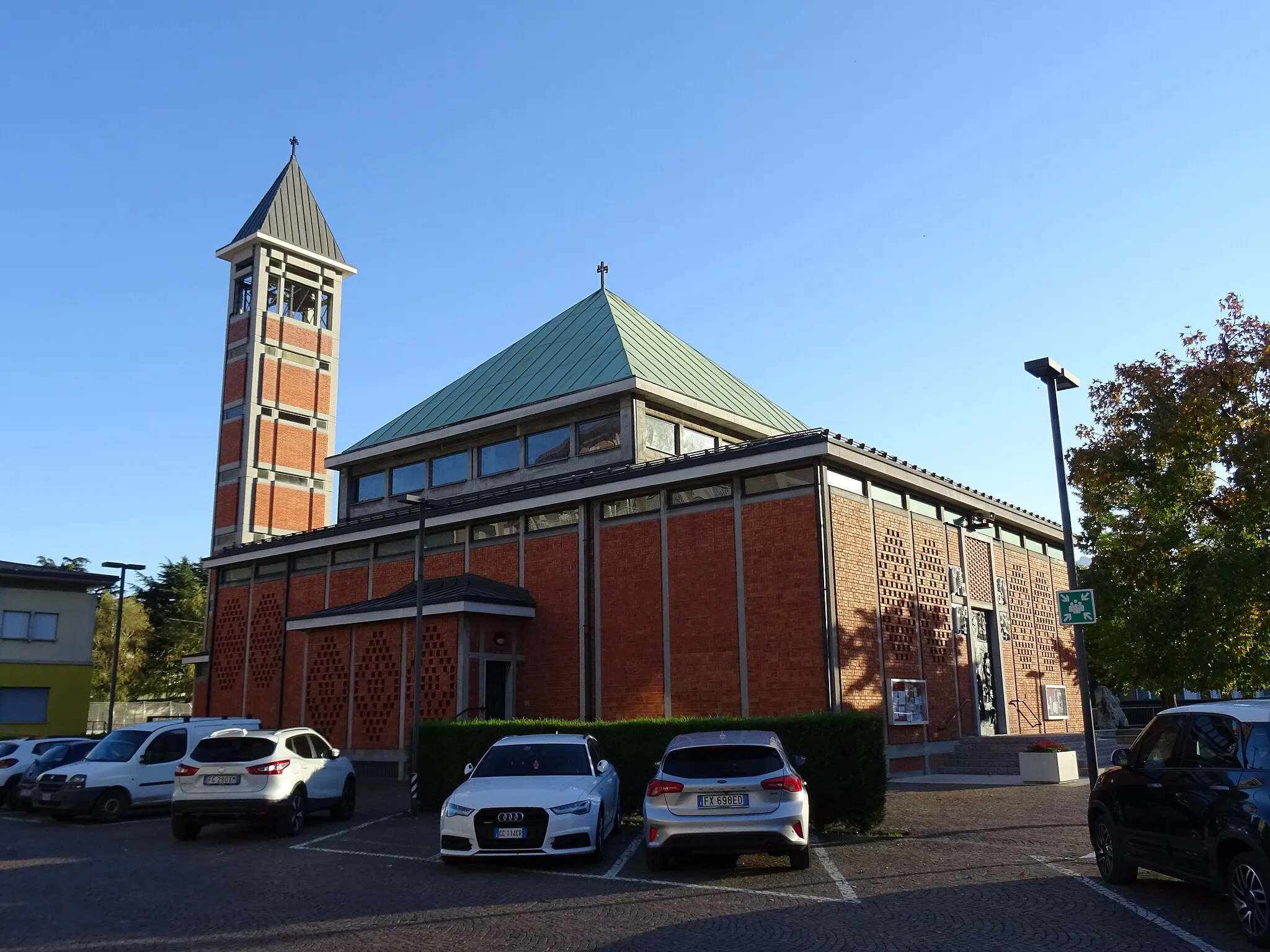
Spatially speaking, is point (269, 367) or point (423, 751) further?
point (269, 367)

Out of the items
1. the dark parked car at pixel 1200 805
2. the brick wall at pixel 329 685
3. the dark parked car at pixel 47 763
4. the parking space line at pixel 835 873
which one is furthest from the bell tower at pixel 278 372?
the dark parked car at pixel 1200 805

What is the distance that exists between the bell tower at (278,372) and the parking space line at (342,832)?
31704mm

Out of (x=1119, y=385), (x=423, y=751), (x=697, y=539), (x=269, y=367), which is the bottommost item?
(x=423, y=751)

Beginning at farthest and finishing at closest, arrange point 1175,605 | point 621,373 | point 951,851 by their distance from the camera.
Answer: point 621,373 → point 1175,605 → point 951,851

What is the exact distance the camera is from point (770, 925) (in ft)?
28.4

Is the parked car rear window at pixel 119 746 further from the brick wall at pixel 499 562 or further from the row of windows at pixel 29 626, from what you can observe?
the row of windows at pixel 29 626

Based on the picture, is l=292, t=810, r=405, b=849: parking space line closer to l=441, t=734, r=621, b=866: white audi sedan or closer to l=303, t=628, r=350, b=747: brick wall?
l=441, t=734, r=621, b=866: white audi sedan

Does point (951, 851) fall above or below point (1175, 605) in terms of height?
below

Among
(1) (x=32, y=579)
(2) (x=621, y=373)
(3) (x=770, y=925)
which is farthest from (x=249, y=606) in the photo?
(3) (x=770, y=925)

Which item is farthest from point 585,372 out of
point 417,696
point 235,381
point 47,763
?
point 235,381

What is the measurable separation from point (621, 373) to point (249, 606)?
15056mm

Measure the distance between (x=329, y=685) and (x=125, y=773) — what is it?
9336 millimetres

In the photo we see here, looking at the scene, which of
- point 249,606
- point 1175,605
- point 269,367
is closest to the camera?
point 1175,605

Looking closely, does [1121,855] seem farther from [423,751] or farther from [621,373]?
[621,373]
